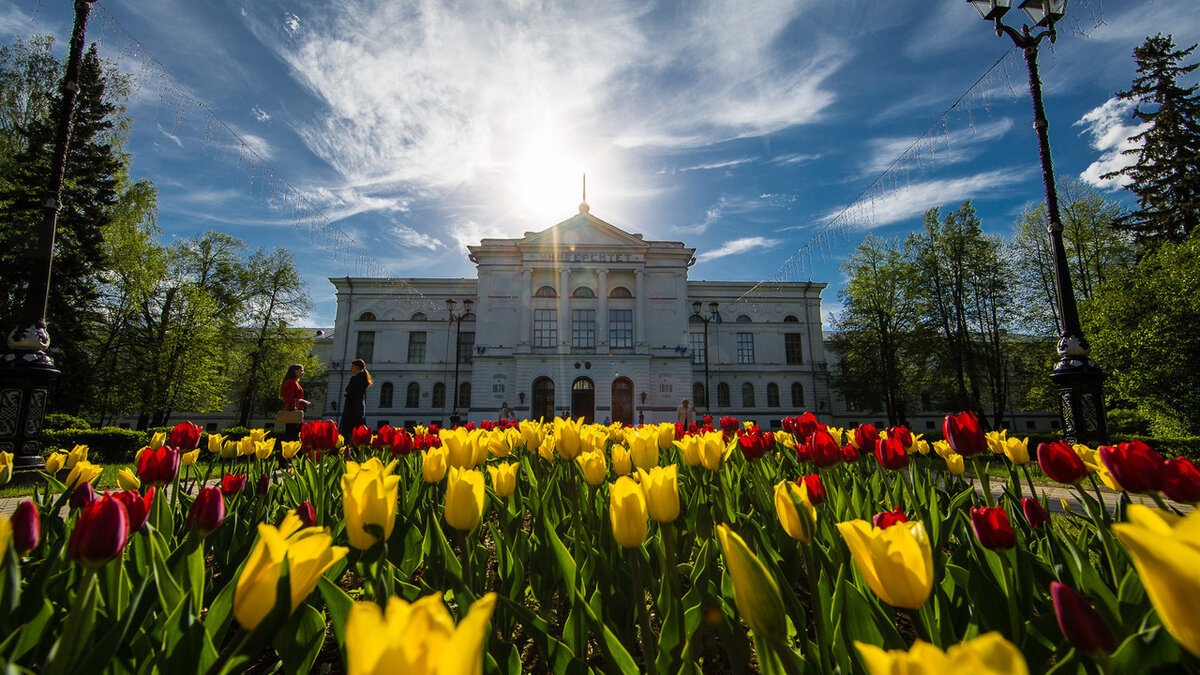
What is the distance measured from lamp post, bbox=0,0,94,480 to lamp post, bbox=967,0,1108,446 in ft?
40.2

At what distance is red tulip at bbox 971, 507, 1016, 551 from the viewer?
46.4 inches

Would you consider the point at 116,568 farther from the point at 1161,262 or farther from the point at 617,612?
the point at 1161,262

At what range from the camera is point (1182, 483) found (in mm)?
1280

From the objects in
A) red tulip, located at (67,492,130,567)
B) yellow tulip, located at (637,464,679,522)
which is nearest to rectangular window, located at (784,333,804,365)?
yellow tulip, located at (637,464,679,522)

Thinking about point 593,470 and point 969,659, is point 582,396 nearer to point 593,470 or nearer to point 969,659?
point 593,470

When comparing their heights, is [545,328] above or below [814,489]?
above

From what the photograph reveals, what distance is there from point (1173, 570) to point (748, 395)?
34.2 m

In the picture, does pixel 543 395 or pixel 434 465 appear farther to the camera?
pixel 543 395

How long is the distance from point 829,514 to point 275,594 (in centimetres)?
175

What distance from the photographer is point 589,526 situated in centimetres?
201

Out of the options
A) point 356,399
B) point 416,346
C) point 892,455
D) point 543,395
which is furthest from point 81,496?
point 416,346

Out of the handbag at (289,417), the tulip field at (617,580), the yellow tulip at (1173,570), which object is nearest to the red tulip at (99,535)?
the tulip field at (617,580)

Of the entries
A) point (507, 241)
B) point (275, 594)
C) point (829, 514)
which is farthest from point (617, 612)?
point (507, 241)

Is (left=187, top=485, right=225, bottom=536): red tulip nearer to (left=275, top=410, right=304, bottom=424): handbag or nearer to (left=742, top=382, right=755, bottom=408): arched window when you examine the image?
(left=275, top=410, right=304, bottom=424): handbag
